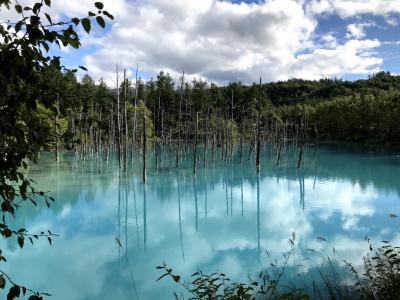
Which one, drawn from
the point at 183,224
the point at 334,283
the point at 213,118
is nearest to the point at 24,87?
the point at 334,283

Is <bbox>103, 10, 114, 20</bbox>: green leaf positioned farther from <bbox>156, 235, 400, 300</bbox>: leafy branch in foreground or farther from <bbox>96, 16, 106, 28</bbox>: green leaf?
<bbox>156, 235, 400, 300</bbox>: leafy branch in foreground

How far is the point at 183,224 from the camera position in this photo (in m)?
13.5

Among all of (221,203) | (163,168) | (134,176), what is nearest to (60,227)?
(221,203)

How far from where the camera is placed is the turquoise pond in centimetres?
880

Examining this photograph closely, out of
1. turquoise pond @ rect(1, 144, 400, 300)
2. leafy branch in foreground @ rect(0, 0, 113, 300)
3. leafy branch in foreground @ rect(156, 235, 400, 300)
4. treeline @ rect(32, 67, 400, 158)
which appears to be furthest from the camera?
treeline @ rect(32, 67, 400, 158)

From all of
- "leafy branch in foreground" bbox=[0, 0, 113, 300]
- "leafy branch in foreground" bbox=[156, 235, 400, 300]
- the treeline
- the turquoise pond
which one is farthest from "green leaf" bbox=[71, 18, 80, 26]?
the treeline

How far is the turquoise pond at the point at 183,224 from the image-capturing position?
28.9ft

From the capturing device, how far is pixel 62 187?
19953mm

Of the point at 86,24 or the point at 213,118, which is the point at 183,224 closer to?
the point at 86,24

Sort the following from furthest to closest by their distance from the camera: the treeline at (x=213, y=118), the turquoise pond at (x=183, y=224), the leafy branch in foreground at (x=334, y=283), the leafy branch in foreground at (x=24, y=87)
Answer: the treeline at (x=213, y=118) < the turquoise pond at (x=183, y=224) < the leafy branch in foreground at (x=334, y=283) < the leafy branch in foreground at (x=24, y=87)

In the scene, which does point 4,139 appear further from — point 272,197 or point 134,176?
point 134,176

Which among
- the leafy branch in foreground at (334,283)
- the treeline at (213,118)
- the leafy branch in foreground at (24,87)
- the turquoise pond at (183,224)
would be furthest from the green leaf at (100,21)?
the treeline at (213,118)

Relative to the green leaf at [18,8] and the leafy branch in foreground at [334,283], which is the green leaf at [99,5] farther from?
the leafy branch in foreground at [334,283]

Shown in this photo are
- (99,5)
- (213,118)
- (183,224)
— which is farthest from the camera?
(213,118)
